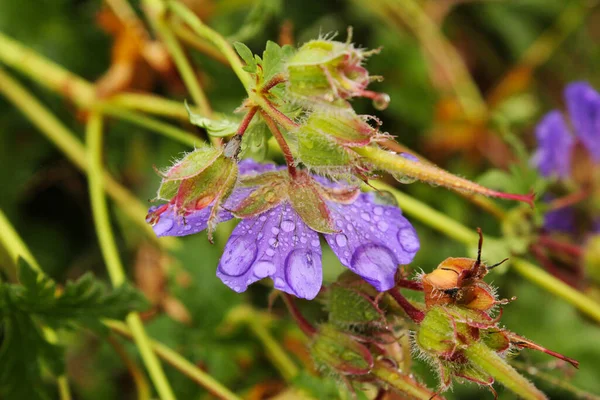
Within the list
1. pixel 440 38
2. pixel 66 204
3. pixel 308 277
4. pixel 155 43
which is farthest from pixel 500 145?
pixel 308 277

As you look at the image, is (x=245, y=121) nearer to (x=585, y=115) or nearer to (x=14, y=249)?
(x=14, y=249)

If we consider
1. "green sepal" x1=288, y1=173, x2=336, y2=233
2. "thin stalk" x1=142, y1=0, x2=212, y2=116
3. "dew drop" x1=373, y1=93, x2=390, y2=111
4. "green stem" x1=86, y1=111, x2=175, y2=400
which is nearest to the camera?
"dew drop" x1=373, y1=93, x2=390, y2=111

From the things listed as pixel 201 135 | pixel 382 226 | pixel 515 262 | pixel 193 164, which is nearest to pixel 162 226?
pixel 193 164

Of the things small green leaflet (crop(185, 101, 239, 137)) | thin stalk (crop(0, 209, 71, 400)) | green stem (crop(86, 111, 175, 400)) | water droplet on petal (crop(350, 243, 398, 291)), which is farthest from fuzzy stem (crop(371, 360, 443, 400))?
thin stalk (crop(0, 209, 71, 400))

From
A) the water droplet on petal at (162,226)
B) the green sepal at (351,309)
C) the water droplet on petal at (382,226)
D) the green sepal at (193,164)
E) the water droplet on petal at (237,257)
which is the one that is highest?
the green sepal at (193,164)

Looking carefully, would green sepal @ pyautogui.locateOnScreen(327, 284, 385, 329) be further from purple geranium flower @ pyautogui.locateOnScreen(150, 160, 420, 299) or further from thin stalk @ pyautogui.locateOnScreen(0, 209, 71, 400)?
thin stalk @ pyautogui.locateOnScreen(0, 209, 71, 400)

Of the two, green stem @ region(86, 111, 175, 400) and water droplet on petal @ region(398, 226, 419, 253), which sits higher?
green stem @ region(86, 111, 175, 400)

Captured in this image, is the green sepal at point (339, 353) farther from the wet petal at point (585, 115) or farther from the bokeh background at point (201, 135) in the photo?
the wet petal at point (585, 115)

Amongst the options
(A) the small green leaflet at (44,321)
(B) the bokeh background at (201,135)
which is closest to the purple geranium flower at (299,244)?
(A) the small green leaflet at (44,321)
